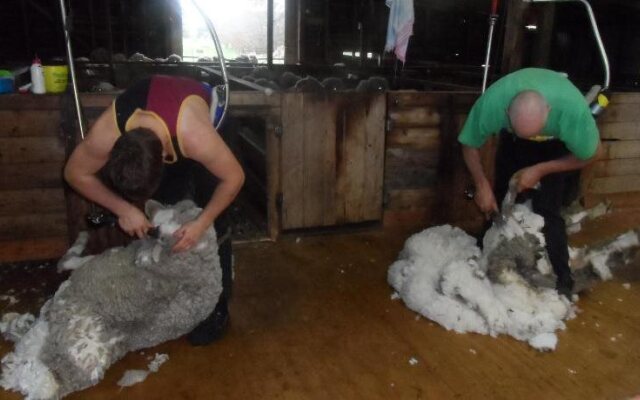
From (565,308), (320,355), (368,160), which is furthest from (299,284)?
(565,308)

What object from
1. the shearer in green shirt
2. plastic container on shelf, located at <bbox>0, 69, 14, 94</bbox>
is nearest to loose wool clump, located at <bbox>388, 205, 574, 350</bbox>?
the shearer in green shirt

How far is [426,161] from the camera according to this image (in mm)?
3740

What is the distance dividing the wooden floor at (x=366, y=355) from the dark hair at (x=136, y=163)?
0.83m

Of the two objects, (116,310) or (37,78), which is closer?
(116,310)

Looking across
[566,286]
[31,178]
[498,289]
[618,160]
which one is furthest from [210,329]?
[618,160]

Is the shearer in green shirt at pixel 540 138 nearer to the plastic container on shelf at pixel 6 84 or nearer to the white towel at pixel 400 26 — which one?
the white towel at pixel 400 26

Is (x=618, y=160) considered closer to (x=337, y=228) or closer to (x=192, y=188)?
(x=337, y=228)

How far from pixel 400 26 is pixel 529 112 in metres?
1.51

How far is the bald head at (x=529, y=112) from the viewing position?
2.26 m

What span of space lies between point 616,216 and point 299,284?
2.78 m

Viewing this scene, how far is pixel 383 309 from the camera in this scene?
2672mm

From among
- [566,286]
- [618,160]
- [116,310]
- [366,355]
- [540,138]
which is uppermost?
[540,138]

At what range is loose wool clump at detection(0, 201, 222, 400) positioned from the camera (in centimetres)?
195

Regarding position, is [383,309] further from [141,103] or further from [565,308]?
[141,103]
